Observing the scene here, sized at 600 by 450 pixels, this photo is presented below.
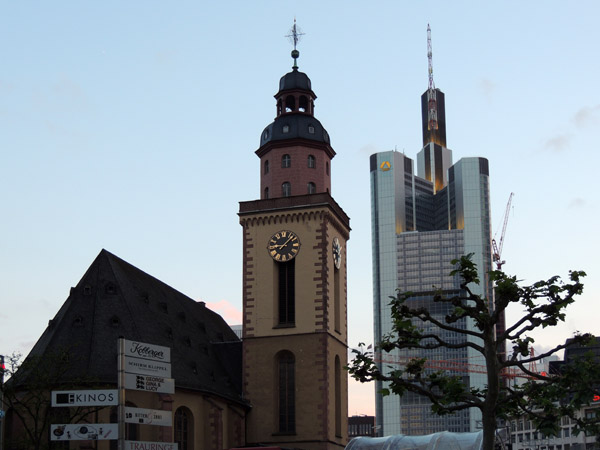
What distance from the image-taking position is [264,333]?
63.9m

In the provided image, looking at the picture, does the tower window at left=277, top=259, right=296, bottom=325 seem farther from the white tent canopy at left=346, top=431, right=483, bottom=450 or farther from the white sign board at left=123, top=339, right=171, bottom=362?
the white sign board at left=123, top=339, right=171, bottom=362

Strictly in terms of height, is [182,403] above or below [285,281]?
below

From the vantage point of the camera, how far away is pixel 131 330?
55750 mm

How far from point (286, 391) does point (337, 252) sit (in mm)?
10404

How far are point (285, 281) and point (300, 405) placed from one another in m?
8.18

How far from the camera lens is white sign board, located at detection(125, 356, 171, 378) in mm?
35781

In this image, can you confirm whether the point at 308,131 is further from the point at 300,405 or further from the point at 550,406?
the point at 550,406

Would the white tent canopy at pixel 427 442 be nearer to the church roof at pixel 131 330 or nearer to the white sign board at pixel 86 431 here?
the church roof at pixel 131 330

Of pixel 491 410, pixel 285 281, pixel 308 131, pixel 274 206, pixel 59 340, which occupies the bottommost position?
pixel 491 410

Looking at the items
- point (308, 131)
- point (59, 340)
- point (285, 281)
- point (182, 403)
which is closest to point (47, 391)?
point (59, 340)

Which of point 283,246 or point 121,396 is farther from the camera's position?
point 283,246

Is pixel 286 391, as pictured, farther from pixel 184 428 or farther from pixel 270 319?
pixel 184 428

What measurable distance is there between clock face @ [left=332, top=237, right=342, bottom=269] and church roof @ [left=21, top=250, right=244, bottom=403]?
899 centimetres

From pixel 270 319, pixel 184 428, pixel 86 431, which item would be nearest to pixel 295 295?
pixel 270 319
